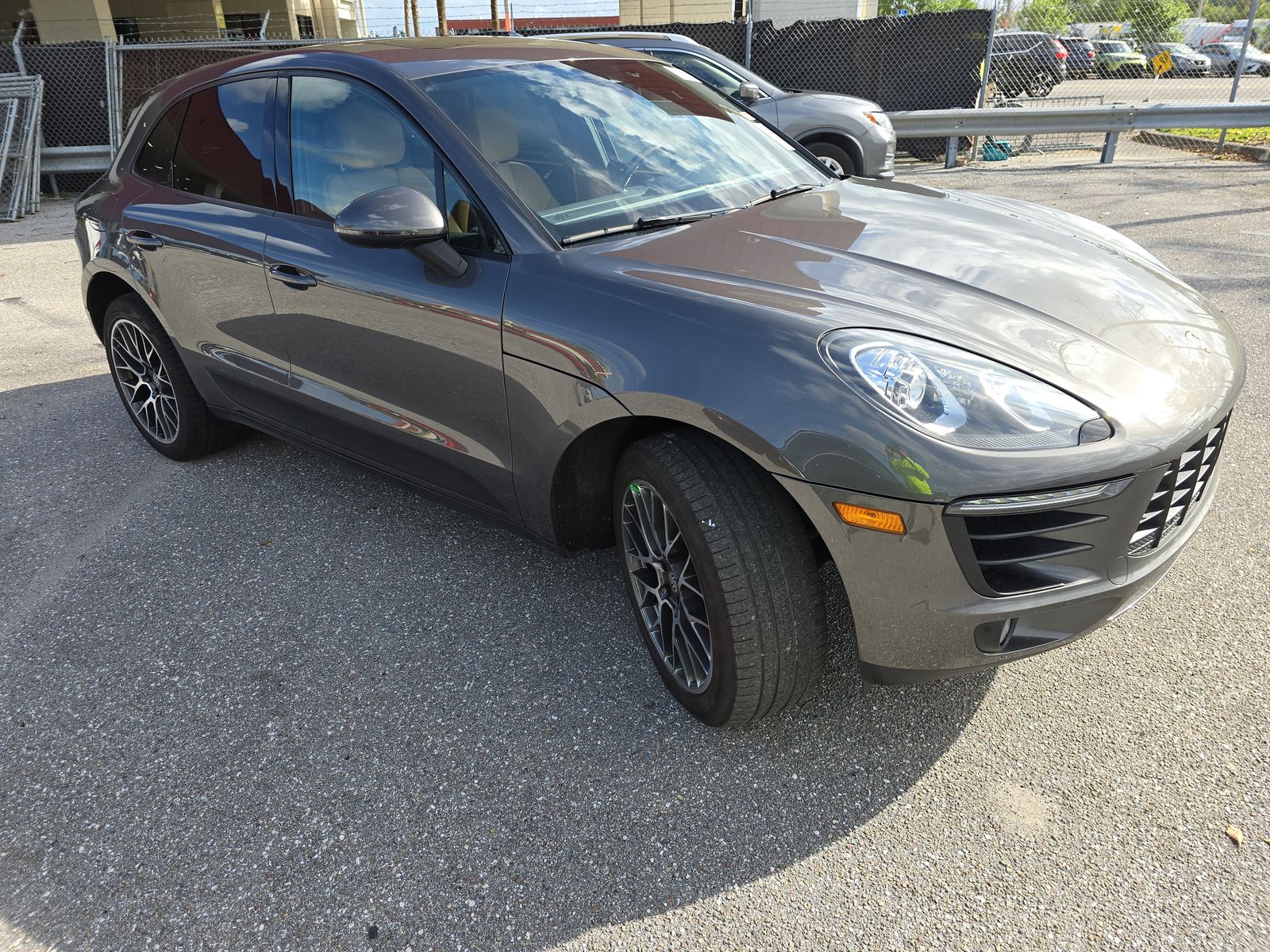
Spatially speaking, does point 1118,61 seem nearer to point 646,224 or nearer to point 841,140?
point 841,140

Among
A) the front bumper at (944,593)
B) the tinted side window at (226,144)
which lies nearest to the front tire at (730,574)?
the front bumper at (944,593)

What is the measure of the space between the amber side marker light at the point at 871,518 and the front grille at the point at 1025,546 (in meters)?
0.13

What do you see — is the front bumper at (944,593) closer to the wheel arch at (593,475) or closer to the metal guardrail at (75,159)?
the wheel arch at (593,475)

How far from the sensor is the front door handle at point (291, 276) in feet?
10.1

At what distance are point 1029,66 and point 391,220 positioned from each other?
48.3 feet

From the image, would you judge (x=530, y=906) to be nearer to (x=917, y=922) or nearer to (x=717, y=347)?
(x=917, y=922)

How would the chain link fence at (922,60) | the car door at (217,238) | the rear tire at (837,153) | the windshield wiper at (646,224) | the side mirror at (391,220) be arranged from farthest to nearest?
the chain link fence at (922,60)
the rear tire at (837,153)
the car door at (217,238)
the windshield wiper at (646,224)
the side mirror at (391,220)

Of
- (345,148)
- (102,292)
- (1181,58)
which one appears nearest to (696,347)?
(345,148)

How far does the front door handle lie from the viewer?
3.09 metres

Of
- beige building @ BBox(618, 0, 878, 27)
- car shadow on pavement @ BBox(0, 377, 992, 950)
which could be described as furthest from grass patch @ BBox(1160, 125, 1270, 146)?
beige building @ BBox(618, 0, 878, 27)

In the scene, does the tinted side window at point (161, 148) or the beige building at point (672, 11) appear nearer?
the tinted side window at point (161, 148)

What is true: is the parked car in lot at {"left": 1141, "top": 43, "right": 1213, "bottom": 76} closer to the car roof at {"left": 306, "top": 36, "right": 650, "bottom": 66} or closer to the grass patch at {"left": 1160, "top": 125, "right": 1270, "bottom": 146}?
the grass patch at {"left": 1160, "top": 125, "right": 1270, "bottom": 146}

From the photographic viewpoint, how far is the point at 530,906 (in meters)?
2.01

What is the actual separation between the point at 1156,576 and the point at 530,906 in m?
1.59
